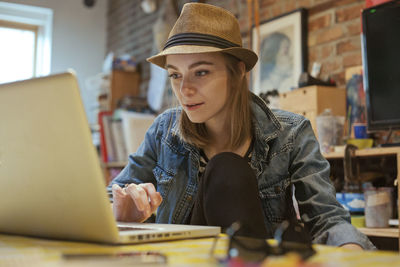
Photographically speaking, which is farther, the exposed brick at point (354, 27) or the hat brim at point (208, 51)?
the exposed brick at point (354, 27)

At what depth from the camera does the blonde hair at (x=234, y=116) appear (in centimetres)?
131

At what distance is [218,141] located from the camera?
4.54 feet

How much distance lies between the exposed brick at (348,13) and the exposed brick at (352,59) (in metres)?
0.17

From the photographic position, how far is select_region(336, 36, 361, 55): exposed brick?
7.09ft

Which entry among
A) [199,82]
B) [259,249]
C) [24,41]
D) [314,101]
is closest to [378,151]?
[314,101]

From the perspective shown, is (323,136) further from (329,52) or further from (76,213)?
(76,213)

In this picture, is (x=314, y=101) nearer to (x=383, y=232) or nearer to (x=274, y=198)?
(x=383, y=232)

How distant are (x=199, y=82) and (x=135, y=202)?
1.38 ft

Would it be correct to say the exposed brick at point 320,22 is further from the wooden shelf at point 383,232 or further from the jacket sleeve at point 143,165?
the jacket sleeve at point 143,165

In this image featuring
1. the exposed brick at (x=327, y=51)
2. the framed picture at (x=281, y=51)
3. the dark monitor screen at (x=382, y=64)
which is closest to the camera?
the dark monitor screen at (x=382, y=64)

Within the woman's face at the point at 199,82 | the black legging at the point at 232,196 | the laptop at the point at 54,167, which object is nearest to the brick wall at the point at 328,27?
the woman's face at the point at 199,82

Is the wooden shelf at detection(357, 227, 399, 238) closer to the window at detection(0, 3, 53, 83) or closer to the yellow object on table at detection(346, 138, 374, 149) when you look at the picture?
A: the yellow object on table at detection(346, 138, 374, 149)

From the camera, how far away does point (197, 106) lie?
125 cm

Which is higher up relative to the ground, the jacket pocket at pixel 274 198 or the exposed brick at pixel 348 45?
the exposed brick at pixel 348 45
